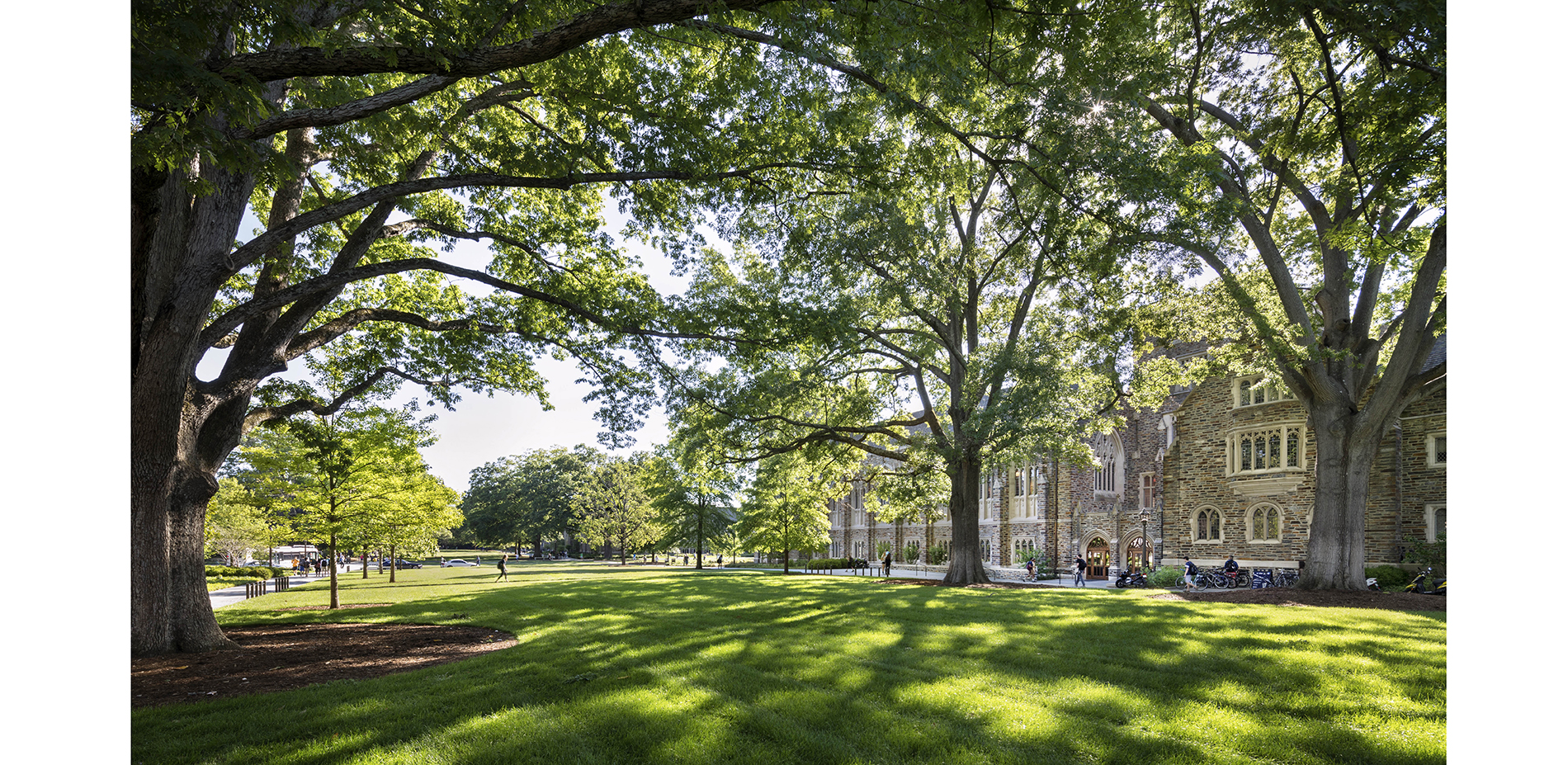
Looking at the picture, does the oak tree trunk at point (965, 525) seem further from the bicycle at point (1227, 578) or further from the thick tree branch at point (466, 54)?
the thick tree branch at point (466, 54)

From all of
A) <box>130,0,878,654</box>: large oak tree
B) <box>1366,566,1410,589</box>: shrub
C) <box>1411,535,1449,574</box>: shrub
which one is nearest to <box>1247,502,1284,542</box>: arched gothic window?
<box>1411,535,1449,574</box>: shrub

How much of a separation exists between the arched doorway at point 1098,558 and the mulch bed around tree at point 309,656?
20.3 metres

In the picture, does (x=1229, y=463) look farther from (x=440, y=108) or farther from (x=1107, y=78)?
(x=440, y=108)

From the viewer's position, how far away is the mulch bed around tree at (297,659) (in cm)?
691

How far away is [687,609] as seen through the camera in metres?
13.7

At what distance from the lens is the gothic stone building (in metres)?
21.5

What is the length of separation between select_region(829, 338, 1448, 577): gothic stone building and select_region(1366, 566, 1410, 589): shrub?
1.58m

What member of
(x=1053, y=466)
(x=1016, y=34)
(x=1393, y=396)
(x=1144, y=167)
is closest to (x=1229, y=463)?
(x=1053, y=466)

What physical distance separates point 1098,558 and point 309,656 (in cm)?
3325

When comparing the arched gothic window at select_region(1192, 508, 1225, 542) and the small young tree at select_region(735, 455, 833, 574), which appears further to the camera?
the small young tree at select_region(735, 455, 833, 574)

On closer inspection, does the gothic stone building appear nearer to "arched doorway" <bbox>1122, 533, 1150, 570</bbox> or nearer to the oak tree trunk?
"arched doorway" <bbox>1122, 533, 1150, 570</bbox>

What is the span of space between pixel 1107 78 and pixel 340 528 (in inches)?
782

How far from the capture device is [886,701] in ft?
19.4

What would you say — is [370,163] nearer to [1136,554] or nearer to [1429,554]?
[1429,554]
